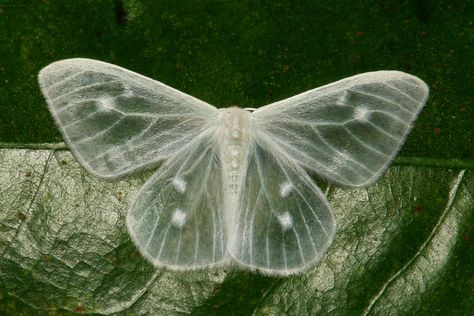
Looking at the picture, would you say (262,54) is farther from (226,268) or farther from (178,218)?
(226,268)

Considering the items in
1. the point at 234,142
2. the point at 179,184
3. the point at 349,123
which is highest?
the point at 349,123

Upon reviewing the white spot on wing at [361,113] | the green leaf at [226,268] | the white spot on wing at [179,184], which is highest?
the white spot on wing at [361,113]

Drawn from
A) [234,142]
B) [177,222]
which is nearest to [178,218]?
[177,222]

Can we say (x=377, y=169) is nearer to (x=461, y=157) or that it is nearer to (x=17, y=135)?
(x=461, y=157)

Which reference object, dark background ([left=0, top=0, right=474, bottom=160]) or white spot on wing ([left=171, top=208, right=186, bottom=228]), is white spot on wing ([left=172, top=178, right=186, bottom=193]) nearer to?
white spot on wing ([left=171, top=208, right=186, bottom=228])

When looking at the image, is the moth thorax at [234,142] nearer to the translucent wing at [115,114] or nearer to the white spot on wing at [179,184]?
the translucent wing at [115,114]

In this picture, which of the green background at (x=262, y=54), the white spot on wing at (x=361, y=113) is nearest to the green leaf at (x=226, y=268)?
the green background at (x=262, y=54)

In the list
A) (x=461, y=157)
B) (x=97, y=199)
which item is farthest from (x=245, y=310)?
(x=461, y=157)
